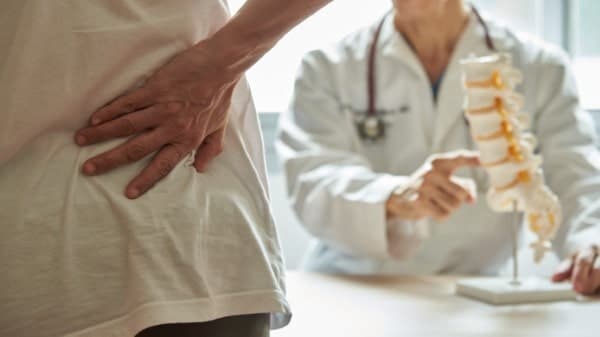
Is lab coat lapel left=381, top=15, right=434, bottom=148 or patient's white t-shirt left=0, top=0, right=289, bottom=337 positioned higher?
patient's white t-shirt left=0, top=0, right=289, bottom=337

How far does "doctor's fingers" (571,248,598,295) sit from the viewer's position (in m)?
1.55

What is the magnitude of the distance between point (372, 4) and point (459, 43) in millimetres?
685

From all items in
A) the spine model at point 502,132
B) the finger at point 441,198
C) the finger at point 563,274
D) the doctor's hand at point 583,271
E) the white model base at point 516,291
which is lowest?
the finger at point 563,274

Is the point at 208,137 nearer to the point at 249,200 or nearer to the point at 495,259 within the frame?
the point at 249,200

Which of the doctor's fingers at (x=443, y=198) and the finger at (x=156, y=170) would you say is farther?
the doctor's fingers at (x=443, y=198)

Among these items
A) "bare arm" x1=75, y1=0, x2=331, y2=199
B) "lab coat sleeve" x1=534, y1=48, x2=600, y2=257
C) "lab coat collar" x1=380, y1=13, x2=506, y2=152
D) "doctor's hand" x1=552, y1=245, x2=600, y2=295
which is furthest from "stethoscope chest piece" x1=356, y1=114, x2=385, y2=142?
"bare arm" x1=75, y1=0, x2=331, y2=199

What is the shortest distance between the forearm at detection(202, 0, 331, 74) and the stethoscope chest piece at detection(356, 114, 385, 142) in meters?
1.38

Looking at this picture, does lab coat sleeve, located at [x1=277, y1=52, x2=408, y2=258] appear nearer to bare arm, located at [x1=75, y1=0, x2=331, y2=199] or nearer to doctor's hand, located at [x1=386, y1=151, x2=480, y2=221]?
doctor's hand, located at [x1=386, y1=151, x2=480, y2=221]

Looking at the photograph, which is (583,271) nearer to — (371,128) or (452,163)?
(452,163)

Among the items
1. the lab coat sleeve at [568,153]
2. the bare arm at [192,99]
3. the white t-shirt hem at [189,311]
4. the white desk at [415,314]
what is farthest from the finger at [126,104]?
the lab coat sleeve at [568,153]

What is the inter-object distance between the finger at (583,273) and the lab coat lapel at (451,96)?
55 centimetres

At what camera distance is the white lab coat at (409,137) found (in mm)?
2041

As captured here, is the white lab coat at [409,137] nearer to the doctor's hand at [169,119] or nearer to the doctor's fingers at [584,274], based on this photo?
the doctor's fingers at [584,274]

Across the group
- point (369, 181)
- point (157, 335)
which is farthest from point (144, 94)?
point (369, 181)
